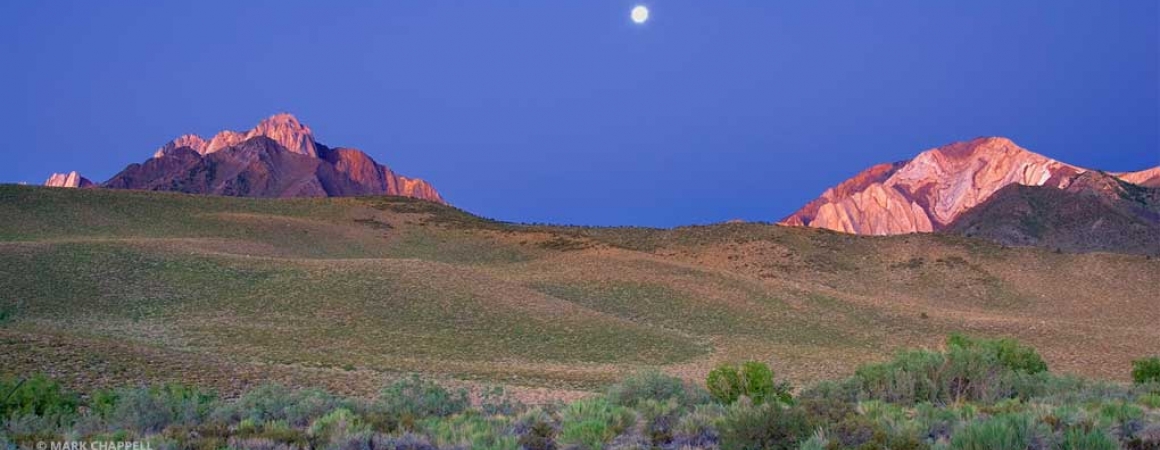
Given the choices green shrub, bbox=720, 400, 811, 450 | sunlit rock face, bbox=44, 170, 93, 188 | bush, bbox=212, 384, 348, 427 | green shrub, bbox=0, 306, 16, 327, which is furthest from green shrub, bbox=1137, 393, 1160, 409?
sunlit rock face, bbox=44, 170, 93, 188

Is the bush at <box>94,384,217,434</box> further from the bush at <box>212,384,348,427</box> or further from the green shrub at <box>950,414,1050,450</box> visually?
the green shrub at <box>950,414,1050,450</box>

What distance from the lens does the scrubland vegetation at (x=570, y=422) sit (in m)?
9.78

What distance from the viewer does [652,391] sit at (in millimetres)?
16719

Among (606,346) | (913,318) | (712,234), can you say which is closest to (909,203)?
(712,234)

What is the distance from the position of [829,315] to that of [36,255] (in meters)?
36.8

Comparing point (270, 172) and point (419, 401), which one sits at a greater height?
point (270, 172)

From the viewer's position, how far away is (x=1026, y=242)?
299 ft

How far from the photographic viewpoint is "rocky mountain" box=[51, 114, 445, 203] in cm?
13325

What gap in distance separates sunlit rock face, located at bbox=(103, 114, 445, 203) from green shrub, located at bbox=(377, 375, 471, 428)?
11429cm

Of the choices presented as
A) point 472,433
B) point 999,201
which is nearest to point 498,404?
point 472,433

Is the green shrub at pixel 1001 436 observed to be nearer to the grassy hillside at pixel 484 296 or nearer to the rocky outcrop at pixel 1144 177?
the grassy hillside at pixel 484 296

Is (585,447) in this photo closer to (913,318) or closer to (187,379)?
(187,379)

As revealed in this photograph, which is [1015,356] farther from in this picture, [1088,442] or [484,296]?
[484,296]

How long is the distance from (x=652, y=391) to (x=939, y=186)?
14260 cm
